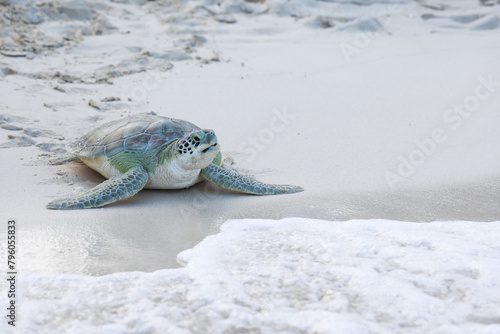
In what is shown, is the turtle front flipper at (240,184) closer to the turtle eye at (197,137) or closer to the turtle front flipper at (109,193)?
the turtle eye at (197,137)

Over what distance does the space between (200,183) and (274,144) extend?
798 millimetres

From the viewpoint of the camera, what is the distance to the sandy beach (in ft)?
9.77

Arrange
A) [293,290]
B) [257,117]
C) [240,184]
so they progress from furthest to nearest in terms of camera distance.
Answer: [257,117] → [240,184] → [293,290]

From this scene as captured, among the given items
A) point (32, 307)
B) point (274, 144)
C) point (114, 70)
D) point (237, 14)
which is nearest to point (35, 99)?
point (114, 70)

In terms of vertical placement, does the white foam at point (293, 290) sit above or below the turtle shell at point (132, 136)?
below

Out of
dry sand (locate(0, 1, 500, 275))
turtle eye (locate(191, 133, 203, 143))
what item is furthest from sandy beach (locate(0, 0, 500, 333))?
turtle eye (locate(191, 133, 203, 143))

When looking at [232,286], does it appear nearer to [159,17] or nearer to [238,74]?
[238,74]

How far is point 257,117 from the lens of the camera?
5141mm

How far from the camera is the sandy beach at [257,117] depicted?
2.98m

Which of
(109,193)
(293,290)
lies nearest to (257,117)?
(109,193)

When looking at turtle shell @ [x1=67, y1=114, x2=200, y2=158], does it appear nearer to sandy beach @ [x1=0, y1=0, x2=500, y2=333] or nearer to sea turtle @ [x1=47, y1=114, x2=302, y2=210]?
sea turtle @ [x1=47, y1=114, x2=302, y2=210]

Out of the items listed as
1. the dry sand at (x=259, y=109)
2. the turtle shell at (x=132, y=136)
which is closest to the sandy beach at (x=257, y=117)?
the dry sand at (x=259, y=109)

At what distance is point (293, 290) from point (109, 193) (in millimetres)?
1411

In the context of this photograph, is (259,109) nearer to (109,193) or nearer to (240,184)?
(240,184)
